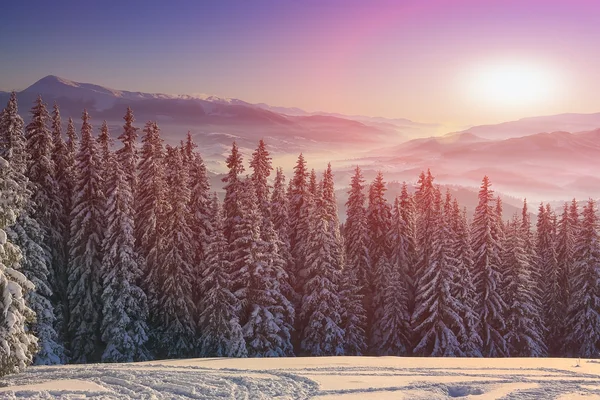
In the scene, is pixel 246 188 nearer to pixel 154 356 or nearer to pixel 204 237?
pixel 204 237

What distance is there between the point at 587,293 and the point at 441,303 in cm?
1525

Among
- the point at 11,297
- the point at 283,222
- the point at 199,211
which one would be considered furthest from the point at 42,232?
the point at 283,222

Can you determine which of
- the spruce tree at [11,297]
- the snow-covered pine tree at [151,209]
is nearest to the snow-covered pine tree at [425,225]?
the snow-covered pine tree at [151,209]

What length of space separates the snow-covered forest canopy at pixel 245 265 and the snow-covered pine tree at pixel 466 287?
6.1 inches

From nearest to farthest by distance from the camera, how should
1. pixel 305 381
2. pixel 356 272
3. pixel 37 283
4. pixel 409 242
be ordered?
pixel 305 381, pixel 37 283, pixel 356 272, pixel 409 242

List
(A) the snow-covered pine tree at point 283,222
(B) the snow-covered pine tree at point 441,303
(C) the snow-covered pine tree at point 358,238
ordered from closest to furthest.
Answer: (B) the snow-covered pine tree at point 441,303 < (A) the snow-covered pine tree at point 283,222 < (C) the snow-covered pine tree at point 358,238

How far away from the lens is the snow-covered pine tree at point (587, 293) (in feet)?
144

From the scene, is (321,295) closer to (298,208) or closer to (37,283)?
(298,208)

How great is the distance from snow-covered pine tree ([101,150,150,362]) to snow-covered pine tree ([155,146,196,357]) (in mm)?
1826

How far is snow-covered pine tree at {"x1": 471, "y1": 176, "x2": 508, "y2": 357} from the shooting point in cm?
4238

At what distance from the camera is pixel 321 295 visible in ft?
133

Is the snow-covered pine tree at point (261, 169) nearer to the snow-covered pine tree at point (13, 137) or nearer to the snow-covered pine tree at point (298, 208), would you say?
the snow-covered pine tree at point (298, 208)

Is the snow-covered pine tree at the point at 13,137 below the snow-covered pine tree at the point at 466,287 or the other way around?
the other way around

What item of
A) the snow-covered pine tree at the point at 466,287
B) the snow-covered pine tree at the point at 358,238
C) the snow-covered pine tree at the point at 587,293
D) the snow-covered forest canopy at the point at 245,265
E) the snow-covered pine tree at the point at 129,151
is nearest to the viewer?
the snow-covered forest canopy at the point at 245,265
